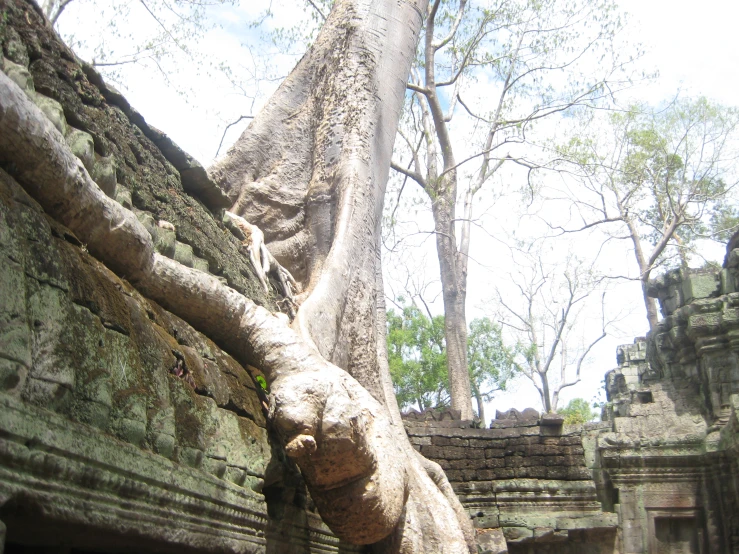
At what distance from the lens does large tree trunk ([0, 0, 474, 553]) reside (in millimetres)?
2186

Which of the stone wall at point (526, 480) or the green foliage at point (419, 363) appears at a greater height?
the green foliage at point (419, 363)

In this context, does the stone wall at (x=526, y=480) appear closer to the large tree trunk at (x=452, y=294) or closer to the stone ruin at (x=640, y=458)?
the stone ruin at (x=640, y=458)

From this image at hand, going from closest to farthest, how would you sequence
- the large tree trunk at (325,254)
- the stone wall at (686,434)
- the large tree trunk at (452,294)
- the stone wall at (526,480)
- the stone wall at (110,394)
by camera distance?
the stone wall at (110,394) → the large tree trunk at (325,254) → the stone wall at (526,480) → the stone wall at (686,434) → the large tree trunk at (452,294)

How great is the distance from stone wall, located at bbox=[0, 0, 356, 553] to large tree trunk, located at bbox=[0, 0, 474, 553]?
0.35ft

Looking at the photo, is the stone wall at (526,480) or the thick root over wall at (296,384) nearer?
the thick root over wall at (296,384)

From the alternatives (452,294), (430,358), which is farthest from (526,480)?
(430,358)

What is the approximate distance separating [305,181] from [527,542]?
340 cm

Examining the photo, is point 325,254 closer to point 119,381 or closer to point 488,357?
point 119,381

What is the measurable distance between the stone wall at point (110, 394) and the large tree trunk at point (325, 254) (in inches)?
4.2

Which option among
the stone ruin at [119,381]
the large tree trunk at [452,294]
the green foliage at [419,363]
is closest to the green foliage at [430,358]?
the green foliage at [419,363]

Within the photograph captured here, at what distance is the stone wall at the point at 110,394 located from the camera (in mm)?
1573

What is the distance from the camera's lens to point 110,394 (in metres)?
1.85

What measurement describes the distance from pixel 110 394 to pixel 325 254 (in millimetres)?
3101

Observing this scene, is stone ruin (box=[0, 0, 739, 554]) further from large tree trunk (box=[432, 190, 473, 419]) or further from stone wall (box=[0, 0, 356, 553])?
large tree trunk (box=[432, 190, 473, 419])
